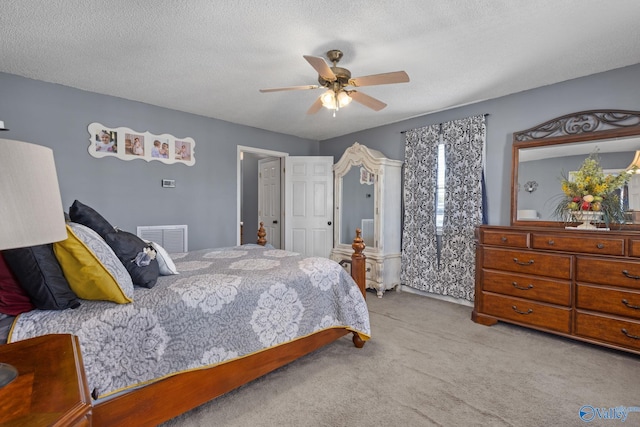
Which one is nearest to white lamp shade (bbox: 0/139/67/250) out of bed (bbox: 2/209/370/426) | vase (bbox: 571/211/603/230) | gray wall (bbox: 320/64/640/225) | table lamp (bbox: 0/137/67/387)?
table lamp (bbox: 0/137/67/387)

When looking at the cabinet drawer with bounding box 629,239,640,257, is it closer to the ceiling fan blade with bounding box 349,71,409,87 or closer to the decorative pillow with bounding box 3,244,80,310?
the ceiling fan blade with bounding box 349,71,409,87

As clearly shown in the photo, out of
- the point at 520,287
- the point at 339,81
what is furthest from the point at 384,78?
the point at 520,287

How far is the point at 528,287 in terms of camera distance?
9.41 feet

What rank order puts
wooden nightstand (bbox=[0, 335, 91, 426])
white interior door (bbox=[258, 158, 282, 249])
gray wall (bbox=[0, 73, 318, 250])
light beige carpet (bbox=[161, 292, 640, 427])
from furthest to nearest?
white interior door (bbox=[258, 158, 282, 249]) < gray wall (bbox=[0, 73, 318, 250]) < light beige carpet (bbox=[161, 292, 640, 427]) < wooden nightstand (bbox=[0, 335, 91, 426])

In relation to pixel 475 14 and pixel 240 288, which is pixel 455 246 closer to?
pixel 475 14

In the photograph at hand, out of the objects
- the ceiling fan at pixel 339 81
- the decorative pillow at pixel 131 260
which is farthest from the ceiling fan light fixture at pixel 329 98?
the decorative pillow at pixel 131 260

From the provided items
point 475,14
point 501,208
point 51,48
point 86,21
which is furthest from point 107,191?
point 501,208

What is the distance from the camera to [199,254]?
293 cm

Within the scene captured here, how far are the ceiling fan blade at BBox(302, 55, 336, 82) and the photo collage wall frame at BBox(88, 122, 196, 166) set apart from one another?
2591 millimetres

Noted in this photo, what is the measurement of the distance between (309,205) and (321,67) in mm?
3096

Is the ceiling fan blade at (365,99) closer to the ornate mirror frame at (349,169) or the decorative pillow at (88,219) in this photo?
the ornate mirror frame at (349,169)

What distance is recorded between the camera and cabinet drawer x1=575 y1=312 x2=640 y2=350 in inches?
92.0

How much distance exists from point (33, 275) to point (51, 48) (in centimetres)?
215

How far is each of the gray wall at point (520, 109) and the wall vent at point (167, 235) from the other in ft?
10.6
